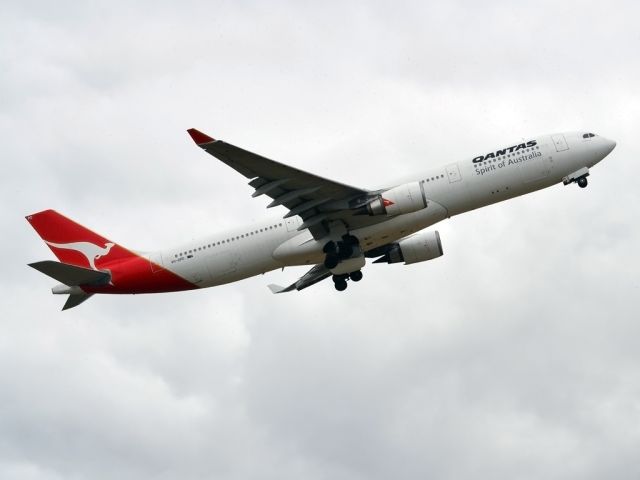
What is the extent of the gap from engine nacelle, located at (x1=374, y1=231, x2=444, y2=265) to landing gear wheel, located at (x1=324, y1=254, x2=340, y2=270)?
518cm

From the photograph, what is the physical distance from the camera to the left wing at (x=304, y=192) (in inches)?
1988

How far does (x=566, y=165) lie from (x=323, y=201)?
41.1ft

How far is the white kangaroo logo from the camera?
5825 cm

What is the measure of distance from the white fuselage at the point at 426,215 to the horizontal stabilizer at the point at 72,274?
2.97 meters

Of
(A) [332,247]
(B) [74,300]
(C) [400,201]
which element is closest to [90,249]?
(B) [74,300]

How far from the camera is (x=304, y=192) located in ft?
174

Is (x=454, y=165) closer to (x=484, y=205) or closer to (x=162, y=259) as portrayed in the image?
(x=484, y=205)

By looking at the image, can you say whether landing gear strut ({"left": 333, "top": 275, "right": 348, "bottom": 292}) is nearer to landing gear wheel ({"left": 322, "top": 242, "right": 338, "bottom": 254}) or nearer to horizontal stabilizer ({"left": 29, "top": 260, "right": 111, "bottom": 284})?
landing gear wheel ({"left": 322, "top": 242, "right": 338, "bottom": 254})

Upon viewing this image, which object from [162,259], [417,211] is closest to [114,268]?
[162,259]

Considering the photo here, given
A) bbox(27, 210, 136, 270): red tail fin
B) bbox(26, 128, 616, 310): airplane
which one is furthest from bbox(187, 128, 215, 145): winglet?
bbox(27, 210, 136, 270): red tail fin

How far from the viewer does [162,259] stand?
56.4 metres

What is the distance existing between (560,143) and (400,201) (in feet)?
30.0

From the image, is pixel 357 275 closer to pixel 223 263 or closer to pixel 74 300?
pixel 223 263

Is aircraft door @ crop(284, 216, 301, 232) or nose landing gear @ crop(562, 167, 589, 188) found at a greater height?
aircraft door @ crop(284, 216, 301, 232)
